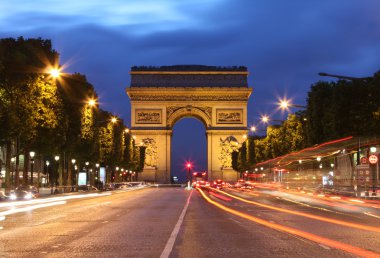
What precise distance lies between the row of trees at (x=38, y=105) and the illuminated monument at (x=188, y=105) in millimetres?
64764

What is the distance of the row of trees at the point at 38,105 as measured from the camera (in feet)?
159

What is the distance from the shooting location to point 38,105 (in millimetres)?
50625

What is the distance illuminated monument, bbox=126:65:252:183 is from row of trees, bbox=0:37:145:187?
64764mm

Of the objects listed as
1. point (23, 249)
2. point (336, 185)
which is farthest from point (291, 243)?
point (336, 185)

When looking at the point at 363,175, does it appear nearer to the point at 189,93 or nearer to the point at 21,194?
the point at 21,194

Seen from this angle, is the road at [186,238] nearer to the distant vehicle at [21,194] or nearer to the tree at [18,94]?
the tree at [18,94]

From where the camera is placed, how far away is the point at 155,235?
17359mm

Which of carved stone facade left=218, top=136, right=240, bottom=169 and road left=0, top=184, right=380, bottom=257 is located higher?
carved stone facade left=218, top=136, right=240, bottom=169

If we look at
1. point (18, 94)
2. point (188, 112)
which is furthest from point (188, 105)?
point (18, 94)

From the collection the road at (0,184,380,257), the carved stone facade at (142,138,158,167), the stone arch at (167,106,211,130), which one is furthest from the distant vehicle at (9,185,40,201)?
the stone arch at (167,106,211,130)

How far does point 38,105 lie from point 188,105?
290 ft

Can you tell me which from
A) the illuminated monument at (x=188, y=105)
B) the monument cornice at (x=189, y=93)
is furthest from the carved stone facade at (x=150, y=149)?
the monument cornice at (x=189, y=93)

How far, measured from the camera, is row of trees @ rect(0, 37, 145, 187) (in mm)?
48562

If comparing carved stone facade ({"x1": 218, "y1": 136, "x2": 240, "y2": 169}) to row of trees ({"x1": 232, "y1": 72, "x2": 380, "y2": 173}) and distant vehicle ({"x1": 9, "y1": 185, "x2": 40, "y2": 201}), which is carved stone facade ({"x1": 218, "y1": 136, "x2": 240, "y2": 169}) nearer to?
row of trees ({"x1": 232, "y1": 72, "x2": 380, "y2": 173})
